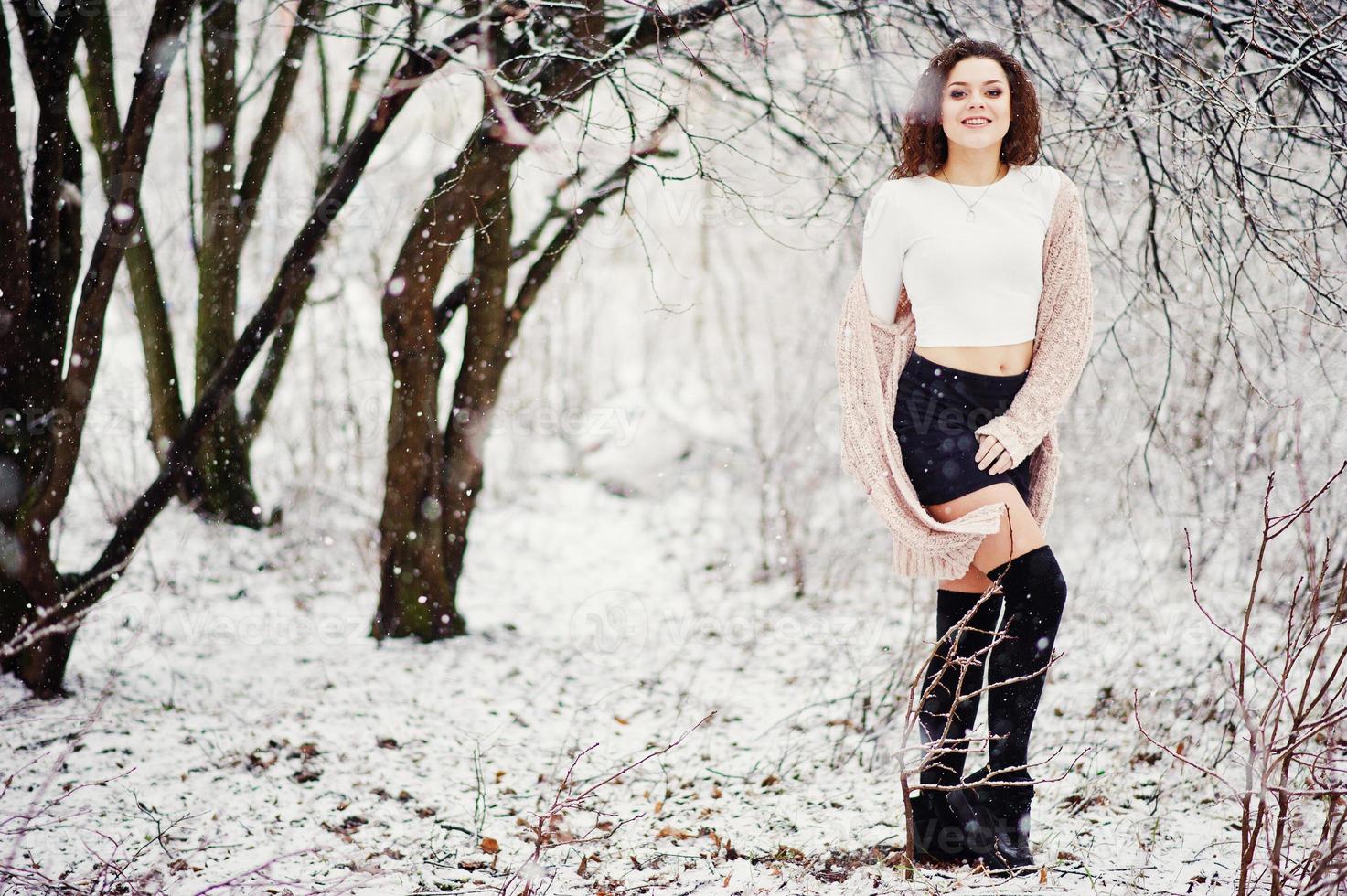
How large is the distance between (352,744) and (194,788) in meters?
0.63

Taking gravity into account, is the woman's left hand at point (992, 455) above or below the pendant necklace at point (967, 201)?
below

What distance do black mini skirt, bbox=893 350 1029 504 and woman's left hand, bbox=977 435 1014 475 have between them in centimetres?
2

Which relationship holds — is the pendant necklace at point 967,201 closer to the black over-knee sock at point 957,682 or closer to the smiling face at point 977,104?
the smiling face at point 977,104

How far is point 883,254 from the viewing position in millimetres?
2533

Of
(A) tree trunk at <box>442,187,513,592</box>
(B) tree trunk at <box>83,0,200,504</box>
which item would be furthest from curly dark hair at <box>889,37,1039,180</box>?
(B) tree trunk at <box>83,0,200,504</box>

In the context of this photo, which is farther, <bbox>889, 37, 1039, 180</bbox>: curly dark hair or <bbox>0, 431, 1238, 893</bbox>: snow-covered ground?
<bbox>0, 431, 1238, 893</bbox>: snow-covered ground

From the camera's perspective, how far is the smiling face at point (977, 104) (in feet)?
7.96

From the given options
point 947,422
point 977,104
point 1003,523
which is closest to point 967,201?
point 977,104

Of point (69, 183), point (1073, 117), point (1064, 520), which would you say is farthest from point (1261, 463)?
point (69, 183)

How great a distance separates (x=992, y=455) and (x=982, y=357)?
0.25 metres

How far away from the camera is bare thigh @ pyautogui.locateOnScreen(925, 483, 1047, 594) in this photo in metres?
2.43

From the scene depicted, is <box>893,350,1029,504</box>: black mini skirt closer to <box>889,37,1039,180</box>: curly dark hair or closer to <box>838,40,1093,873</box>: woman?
<box>838,40,1093,873</box>: woman

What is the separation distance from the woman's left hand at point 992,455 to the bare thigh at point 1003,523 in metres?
0.05

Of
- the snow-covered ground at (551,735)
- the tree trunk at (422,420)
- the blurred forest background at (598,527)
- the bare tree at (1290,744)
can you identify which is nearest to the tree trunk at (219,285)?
the blurred forest background at (598,527)
